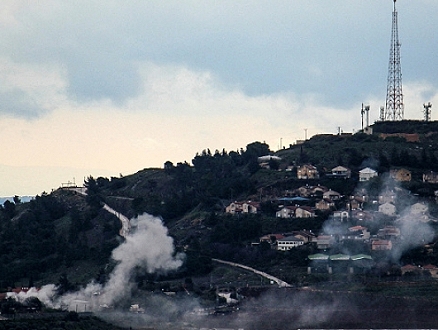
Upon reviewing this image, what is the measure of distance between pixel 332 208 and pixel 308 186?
949cm

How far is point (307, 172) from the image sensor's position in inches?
5453

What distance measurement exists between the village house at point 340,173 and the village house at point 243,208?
1336 cm

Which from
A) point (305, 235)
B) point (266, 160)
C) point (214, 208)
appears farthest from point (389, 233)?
point (266, 160)

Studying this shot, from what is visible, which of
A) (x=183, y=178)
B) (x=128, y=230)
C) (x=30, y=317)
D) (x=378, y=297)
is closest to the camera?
(x=30, y=317)

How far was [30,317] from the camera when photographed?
88.3 metres

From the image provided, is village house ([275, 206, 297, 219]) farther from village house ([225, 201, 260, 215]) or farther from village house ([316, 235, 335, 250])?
village house ([316, 235, 335, 250])

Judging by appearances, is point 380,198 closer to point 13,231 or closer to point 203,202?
point 203,202

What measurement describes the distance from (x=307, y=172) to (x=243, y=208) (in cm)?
1368

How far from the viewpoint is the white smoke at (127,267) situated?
99.2 meters

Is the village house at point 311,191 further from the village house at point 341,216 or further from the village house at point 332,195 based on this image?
the village house at point 341,216

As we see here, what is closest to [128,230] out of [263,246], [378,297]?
[263,246]

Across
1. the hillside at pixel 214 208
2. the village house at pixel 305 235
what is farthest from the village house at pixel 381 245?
the village house at pixel 305 235

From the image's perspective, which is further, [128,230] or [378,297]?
[128,230]

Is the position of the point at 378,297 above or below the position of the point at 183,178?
below
